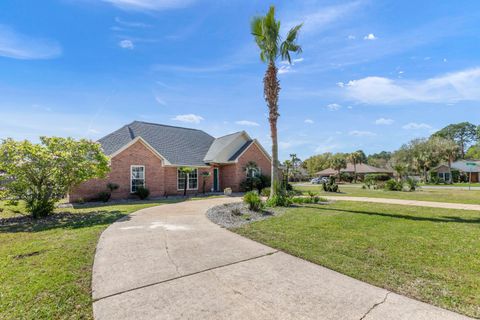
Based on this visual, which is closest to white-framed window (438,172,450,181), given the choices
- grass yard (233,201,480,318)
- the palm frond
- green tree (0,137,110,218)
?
grass yard (233,201,480,318)

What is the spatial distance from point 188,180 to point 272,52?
42.3ft

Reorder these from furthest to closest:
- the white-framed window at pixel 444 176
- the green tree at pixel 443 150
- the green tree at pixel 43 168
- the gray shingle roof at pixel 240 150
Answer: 1. the white-framed window at pixel 444 176
2. the green tree at pixel 443 150
3. the gray shingle roof at pixel 240 150
4. the green tree at pixel 43 168

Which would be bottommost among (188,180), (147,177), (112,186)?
(112,186)

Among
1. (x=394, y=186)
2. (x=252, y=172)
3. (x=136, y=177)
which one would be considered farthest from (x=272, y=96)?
(x=394, y=186)

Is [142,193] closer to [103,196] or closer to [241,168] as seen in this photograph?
[103,196]

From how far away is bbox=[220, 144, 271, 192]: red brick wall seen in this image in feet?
75.3

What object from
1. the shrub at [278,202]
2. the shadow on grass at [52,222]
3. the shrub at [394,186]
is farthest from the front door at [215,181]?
the shrub at [394,186]

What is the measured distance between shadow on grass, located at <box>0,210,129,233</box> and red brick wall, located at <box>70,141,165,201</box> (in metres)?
5.48

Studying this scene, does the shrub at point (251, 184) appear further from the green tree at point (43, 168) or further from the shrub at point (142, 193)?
the green tree at point (43, 168)

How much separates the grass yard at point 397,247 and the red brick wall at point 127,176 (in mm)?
Answer: 12508

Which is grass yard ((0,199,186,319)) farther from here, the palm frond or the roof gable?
the roof gable

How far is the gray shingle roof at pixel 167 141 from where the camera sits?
1916 centimetres

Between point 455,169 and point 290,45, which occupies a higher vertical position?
point 290,45

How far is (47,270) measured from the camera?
15.1 feet
